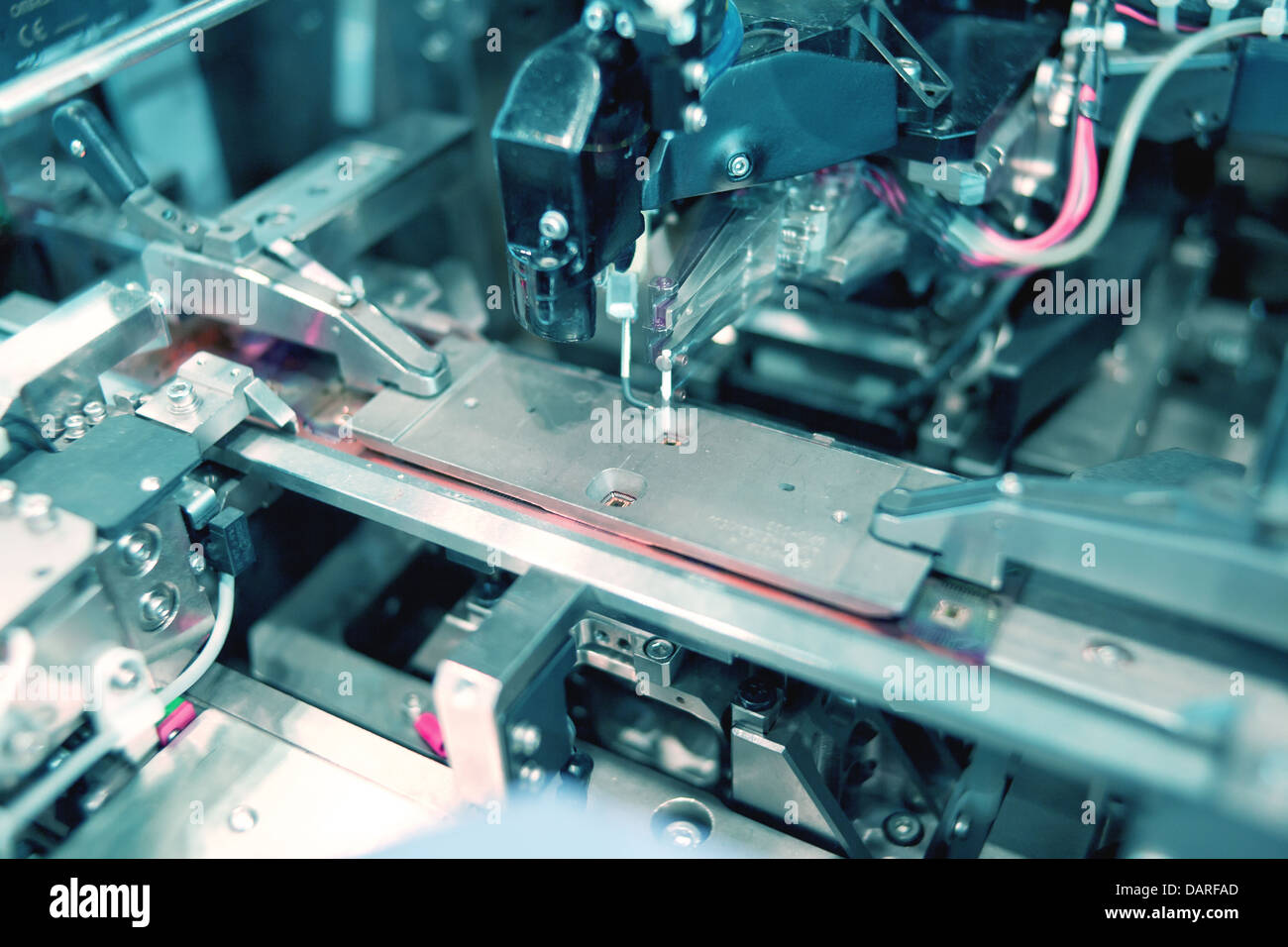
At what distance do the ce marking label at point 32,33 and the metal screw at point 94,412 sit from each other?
21.3 inches

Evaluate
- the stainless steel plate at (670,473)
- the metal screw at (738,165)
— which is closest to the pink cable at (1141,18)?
the metal screw at (738,165)

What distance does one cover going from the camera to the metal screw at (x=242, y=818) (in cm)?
125

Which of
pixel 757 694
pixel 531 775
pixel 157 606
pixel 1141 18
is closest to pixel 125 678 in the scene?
pixel 157 606

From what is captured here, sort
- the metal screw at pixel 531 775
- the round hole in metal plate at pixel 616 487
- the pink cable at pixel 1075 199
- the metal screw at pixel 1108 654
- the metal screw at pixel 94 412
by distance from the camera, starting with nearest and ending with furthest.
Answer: the metal screw at pixel 1108 654 < the metal screw at pixel 531 775 < the round hole in metal plate at pixel 616 487 < the metal screw at pixel 94 412 < the pink cable at pixel 1075 199

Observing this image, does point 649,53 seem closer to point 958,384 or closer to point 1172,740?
point 1172,740

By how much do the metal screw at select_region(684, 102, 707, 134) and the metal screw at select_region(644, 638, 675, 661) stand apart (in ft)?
1.85

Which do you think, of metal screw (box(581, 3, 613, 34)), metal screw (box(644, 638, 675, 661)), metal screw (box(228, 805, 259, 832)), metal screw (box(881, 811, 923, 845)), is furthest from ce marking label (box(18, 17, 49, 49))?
metal screw (box(881, 811, 923, 845))

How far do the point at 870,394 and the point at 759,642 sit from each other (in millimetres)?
807

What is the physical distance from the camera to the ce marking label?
156 centimetres

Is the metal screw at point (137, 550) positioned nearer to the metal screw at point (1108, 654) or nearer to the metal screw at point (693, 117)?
the metal screw at point (693, 117)

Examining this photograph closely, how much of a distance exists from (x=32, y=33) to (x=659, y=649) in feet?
3.92

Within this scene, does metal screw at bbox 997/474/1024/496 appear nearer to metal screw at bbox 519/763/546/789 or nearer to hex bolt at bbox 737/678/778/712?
hex bolt at bbox 737/678/778/712

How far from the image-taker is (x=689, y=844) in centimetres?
133

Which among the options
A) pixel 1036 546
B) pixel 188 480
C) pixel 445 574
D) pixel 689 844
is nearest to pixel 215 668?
pixel 188 480
